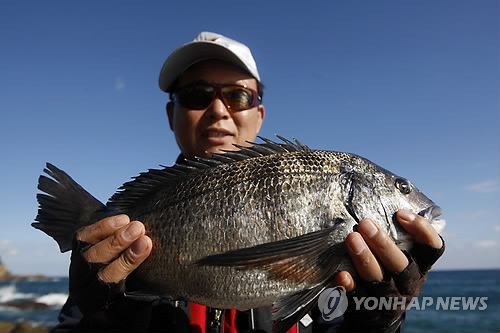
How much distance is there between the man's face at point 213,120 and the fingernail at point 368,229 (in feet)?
5.58

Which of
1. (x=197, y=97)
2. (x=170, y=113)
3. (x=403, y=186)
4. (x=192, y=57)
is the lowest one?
(x=403, y=186)

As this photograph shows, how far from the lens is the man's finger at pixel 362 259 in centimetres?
206

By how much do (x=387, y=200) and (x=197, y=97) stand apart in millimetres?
2176

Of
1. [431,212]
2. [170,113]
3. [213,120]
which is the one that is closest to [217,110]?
[213,120]

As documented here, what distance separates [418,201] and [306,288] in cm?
101

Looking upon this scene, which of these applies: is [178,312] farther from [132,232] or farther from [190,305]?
[132,232]

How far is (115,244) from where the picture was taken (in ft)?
7.43

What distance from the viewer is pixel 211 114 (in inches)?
141

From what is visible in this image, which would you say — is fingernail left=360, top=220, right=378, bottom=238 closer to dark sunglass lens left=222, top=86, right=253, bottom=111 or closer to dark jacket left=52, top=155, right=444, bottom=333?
dark jacket left=52, top=155, right=444, bottom=333

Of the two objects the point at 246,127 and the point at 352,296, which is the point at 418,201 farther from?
the point at 246,127

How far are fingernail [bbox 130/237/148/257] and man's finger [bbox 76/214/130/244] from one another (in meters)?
0.23

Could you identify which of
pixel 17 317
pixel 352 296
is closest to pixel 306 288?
pixel 352 296

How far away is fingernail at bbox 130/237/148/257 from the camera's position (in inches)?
84.4

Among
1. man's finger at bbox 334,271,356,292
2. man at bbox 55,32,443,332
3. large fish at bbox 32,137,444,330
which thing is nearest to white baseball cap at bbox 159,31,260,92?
man at bbox 55,32,443,332
